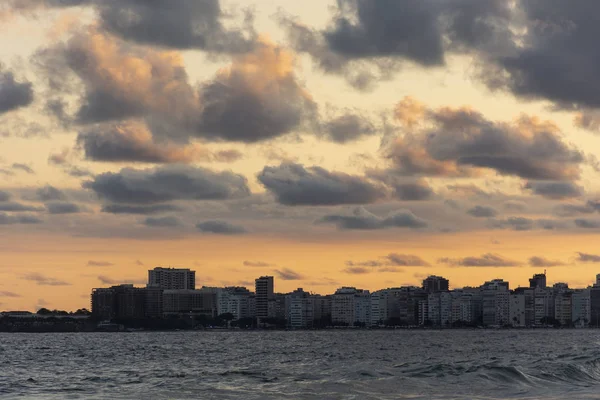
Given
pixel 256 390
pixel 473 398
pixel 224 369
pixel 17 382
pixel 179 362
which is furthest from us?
pixel 179 362

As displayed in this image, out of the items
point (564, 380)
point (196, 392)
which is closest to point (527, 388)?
point (564, 380)

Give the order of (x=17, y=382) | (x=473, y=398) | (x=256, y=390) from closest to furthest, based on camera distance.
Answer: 1. (x=473, y=398)
2. (x=256, y=390)
3. (x=17, y=382)

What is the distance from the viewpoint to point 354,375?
90625 millimetres

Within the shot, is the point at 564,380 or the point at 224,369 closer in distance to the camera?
the point at 564,380

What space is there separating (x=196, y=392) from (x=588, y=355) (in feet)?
209

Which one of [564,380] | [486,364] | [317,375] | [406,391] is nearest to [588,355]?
[486,364]

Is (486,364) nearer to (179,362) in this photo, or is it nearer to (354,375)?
(354,375)

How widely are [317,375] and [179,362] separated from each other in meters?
30.7

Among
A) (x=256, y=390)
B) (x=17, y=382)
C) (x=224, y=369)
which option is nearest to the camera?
(x=256, y=390)

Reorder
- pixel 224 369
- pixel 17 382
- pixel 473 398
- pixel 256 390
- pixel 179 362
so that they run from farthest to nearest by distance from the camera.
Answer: pixel 179 362, pixel 224 369, pixel 17 382, pixel 256 390, pixel 473 398

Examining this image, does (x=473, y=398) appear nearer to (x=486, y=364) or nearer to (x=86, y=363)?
(x=486, y=364)

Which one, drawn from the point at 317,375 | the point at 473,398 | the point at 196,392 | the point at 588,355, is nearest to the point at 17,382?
the point at 196,392

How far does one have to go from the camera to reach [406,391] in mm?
77312

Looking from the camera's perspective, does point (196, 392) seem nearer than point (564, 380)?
Yes
